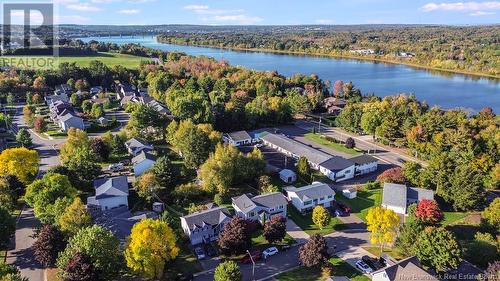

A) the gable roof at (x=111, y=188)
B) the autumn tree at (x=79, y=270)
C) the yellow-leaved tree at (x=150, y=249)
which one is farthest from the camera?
the gable roof at (x=111, y=188)

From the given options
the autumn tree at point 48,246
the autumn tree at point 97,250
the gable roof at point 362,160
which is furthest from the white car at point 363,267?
the autumn tree at point 48,246

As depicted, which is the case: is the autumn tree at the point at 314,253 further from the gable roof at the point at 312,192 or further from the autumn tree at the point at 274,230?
the gable roof at the point at 312,192

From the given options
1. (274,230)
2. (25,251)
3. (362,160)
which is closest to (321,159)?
(362,160)

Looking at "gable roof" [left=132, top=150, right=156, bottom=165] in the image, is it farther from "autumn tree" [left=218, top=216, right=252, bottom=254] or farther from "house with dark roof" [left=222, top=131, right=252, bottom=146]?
"autumn tree" [left=218, top=216, right=252, bottom=254]

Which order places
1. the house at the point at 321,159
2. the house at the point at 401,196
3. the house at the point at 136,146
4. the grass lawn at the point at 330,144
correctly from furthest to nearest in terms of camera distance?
the grass lawn at the point at 330,144 < the house at the point at 136,146 < the house at the point at 321,159 < the house at the point at 401,196

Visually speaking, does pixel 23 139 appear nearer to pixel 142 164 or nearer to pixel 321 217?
pixel 142 164

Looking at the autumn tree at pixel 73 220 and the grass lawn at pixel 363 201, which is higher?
the autumn tree at pixel 73 220

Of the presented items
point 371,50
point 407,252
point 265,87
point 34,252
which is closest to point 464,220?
point 407,252
